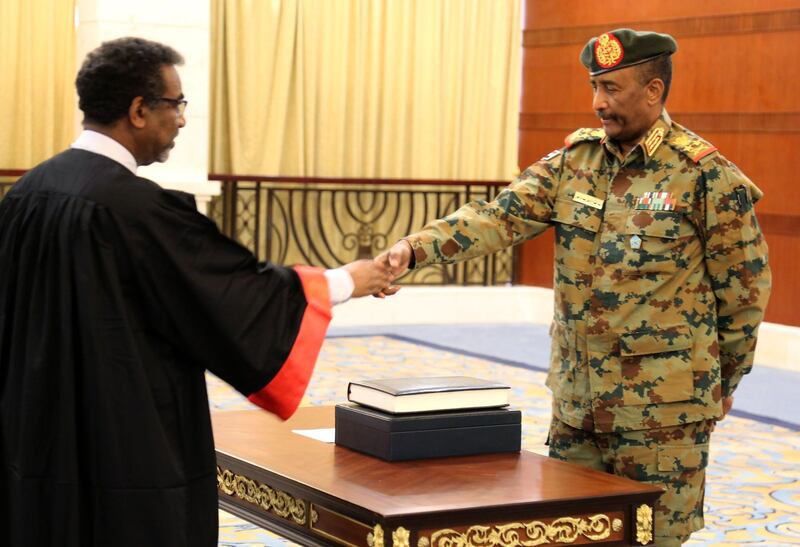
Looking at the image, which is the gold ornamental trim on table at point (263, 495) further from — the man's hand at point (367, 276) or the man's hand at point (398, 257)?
the man's hand at point (398, 257)

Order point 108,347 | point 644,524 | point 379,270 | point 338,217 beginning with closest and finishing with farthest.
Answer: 1. point 108,347
2. point 644,524
3. point 379,270
4. point 338,217

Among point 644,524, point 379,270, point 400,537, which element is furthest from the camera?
point 379,270

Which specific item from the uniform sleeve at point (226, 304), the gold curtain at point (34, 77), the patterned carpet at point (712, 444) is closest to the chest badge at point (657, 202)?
the uniform sleeve at point (226, 304)

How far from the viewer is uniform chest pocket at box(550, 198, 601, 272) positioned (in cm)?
327

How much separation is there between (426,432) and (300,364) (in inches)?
20.3

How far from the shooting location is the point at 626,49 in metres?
3.18

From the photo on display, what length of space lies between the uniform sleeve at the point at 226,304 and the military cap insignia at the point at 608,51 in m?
0.98

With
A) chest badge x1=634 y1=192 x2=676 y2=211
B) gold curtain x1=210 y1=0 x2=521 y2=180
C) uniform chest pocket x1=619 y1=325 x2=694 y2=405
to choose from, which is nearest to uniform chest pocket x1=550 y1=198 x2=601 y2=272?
chest badge x1=634 y1=192 x2=676 y2=211

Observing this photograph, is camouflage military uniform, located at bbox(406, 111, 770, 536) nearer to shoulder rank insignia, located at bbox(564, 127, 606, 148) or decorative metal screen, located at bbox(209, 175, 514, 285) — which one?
shoulder rank insignia, located at bbox(564, 127, 606, 148)

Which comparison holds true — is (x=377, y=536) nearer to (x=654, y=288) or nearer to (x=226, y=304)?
(x=226, y=304)

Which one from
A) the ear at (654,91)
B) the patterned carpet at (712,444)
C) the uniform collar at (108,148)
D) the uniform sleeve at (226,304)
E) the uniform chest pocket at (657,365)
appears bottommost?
the patterned carpet at (712,444)

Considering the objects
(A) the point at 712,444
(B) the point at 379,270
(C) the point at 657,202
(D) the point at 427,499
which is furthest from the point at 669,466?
(A) the point at 712,444

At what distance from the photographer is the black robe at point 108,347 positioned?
8.11 feet

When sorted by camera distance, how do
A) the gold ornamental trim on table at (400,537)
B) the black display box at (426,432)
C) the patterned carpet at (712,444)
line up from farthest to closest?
1. the patterned carpet at (712,444)
2. the black display box at (426,432)
3. the gold ornamental trim on table at (400,537)
